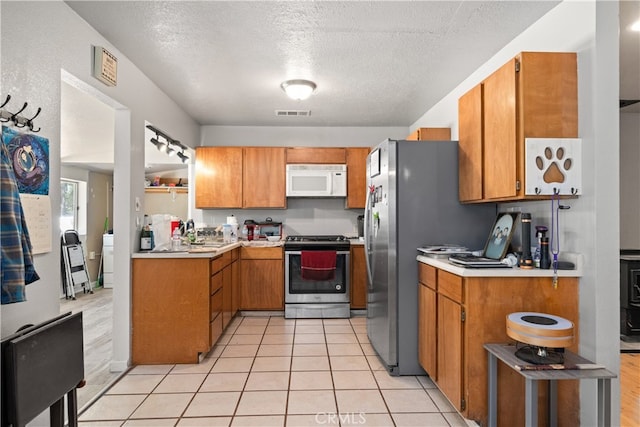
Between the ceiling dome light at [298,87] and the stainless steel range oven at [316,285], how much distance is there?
171 centimetres

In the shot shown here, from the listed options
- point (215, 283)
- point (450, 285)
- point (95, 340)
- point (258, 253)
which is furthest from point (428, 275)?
point (95, 340)

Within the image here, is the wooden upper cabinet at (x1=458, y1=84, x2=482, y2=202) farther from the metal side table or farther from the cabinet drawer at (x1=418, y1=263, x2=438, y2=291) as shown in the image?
the metal side table

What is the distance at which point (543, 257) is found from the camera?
6.42 feet

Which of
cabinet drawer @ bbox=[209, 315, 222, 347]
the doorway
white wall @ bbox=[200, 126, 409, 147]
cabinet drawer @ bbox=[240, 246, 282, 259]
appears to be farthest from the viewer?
white wall @ bbox=[200, 126, 409, 147]

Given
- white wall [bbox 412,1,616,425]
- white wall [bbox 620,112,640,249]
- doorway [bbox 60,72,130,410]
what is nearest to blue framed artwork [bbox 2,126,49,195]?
doorway [bbox 60,72,130,410]

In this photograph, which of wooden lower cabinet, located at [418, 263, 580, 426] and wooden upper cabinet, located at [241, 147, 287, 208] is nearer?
wooden lower cabinet, located at [418, 263, 580, 426]

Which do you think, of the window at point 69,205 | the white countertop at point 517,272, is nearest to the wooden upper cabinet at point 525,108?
the white countertop at point 517,272

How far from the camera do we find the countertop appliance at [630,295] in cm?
358

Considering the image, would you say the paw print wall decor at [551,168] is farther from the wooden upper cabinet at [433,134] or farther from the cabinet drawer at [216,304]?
the cabinet drawer at [216,304]

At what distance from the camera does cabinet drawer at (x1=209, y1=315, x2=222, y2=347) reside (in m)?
2.99

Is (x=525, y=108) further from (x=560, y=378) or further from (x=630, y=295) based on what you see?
(x=630, y=295)

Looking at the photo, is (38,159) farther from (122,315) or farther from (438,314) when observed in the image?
(438,314)

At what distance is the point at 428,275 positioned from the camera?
8.00 ft

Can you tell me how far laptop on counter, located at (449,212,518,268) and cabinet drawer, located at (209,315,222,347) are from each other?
6.68 feet
